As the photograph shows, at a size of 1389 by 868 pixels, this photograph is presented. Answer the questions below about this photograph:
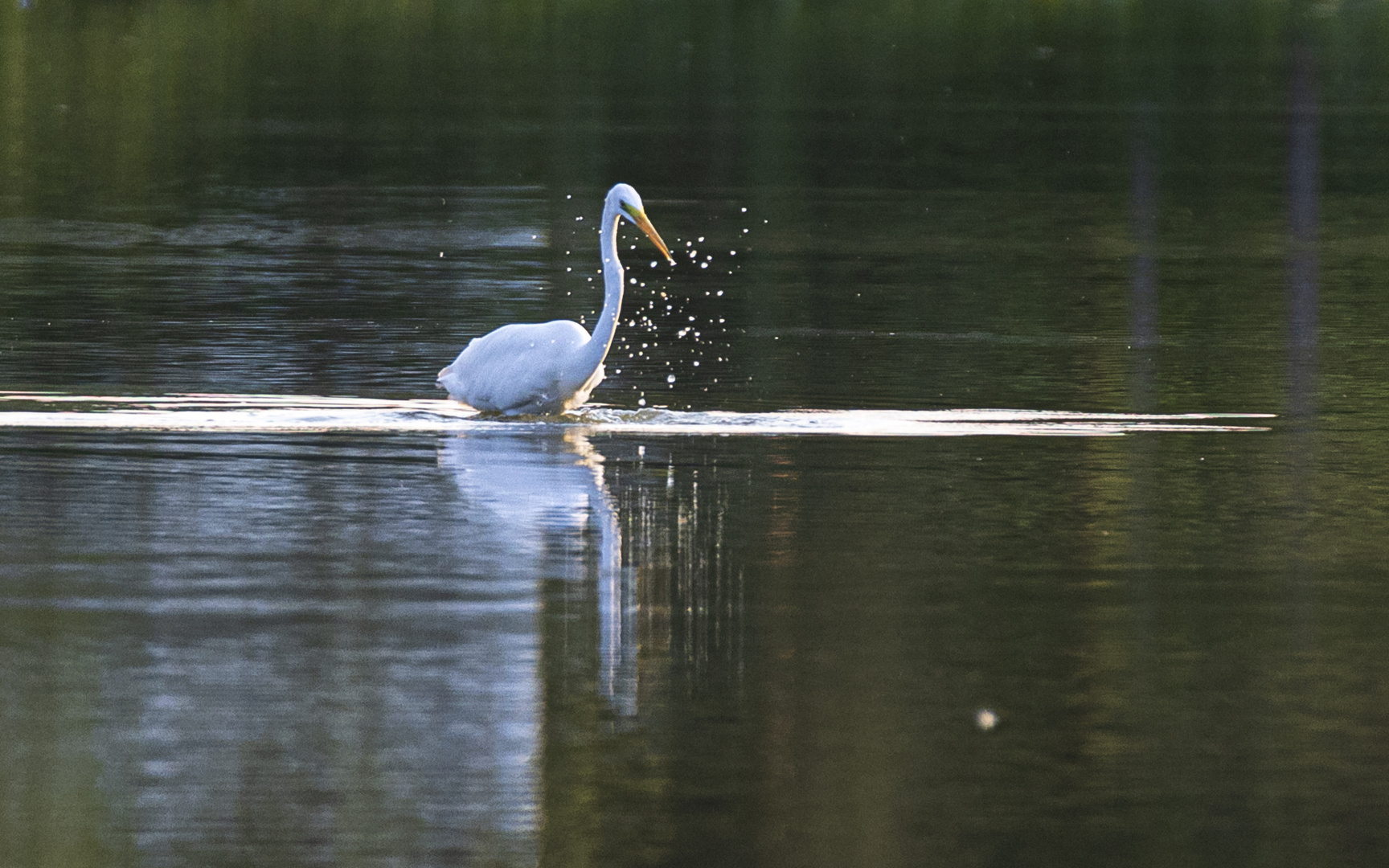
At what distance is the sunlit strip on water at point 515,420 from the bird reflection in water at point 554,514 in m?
0.60

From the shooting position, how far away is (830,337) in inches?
844

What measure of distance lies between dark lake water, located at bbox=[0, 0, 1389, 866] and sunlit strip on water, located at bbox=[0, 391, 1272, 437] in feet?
0.19

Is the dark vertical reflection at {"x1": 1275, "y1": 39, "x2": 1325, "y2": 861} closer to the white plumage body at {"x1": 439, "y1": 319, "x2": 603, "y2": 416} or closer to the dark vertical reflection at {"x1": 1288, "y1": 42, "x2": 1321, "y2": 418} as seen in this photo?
the dark vertical reflection at {"x1": 1288, "y1": 42, "x2": 1321, "y2": 418}

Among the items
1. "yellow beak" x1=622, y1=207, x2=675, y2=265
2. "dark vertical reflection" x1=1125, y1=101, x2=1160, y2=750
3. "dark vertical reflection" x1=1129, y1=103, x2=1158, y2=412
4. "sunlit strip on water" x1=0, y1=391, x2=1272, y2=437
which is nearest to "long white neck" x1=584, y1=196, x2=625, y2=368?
"yellow beak" x1=622, y1=207, x2=675, y2=265

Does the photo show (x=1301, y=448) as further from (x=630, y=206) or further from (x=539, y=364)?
(x=539, y=364)

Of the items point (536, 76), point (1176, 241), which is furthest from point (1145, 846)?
point (536, 76)

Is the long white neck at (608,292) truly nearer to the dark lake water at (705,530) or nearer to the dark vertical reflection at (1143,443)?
the dark lake water at (705,530)

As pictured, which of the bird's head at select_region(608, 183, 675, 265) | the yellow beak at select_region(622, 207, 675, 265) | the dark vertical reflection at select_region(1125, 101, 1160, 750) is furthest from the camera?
the bird's head at select_region(608, 183, 675, 265)

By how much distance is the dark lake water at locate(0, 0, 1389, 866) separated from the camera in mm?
8844

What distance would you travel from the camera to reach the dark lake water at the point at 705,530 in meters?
8.84

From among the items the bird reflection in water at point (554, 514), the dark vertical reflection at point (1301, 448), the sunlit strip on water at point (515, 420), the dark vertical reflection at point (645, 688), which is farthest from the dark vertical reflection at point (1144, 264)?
the dark vertical reflection at point (645, 688)

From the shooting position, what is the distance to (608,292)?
17453 mm

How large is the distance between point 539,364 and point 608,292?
88 centimetres

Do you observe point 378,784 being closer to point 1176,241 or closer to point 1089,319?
point 1089,319
